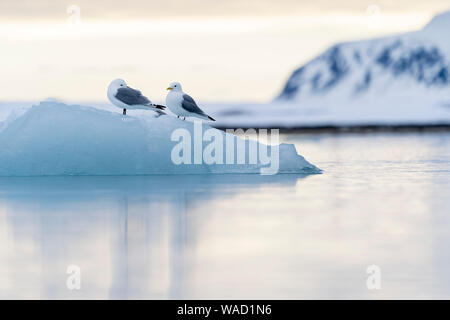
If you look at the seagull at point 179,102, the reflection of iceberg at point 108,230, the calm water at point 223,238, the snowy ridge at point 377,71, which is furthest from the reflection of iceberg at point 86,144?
the snowy ridge at point 377,71

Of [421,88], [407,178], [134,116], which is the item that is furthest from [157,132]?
[421,88]

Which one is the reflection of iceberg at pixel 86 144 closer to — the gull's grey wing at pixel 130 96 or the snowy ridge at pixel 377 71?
the gull's grey wing at pixel 130 96

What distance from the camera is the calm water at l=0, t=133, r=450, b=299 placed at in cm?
604

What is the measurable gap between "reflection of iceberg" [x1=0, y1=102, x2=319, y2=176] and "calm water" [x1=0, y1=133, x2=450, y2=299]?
0.75 m

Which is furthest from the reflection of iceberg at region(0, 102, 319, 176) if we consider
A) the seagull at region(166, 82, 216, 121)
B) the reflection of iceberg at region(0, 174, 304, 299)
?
the reflection of iceberg at region(0, 174, 304, 299)

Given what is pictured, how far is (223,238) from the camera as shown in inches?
313

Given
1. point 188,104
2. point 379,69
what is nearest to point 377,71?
point 379,69

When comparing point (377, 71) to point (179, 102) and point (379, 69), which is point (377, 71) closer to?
point (379, 69)

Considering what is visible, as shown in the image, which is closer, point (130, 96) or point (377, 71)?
point (130, 96)

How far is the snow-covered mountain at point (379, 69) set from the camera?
557 ft

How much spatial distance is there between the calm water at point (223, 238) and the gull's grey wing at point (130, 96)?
134cm

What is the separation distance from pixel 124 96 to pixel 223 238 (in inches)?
258

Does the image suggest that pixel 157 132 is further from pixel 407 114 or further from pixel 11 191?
pixel 407 114

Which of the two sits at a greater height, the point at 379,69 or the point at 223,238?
the point at 379,69
